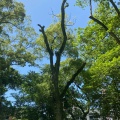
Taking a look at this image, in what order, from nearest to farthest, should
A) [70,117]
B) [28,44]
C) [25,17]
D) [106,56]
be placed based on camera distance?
[106,56] < [25,17] < [28,44] < [70,117]

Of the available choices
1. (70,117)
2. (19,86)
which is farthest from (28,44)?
(70,117)

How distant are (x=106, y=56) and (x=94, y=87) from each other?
126 inches

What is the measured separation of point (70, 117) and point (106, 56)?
13.6 m

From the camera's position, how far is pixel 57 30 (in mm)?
26281

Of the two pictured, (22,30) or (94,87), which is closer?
(94,87)

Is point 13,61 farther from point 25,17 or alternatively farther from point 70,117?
point 70,117

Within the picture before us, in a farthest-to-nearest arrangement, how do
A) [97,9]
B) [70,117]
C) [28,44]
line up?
Answer: [70,117] < [28,44] < [97,9]

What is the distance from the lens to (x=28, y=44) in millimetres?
27297

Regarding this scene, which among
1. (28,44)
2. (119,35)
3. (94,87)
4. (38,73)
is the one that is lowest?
(94,87)

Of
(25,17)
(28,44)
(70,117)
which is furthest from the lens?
(70,117)

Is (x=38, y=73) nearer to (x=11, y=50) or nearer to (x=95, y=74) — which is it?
(x=11, y=50)

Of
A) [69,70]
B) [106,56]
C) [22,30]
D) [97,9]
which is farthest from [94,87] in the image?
[22,30]

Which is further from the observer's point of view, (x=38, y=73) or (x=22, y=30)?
(x=38, y=73)

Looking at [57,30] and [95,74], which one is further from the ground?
[57,30]
